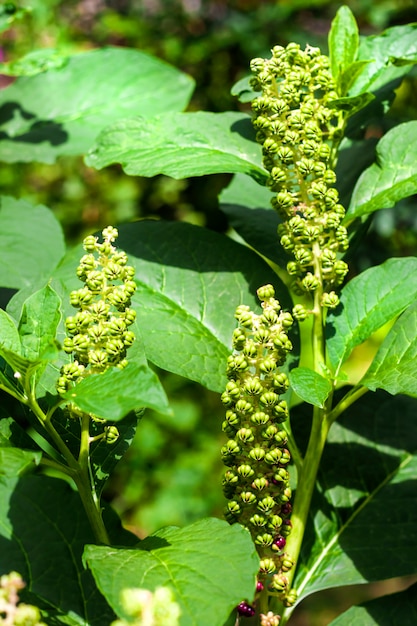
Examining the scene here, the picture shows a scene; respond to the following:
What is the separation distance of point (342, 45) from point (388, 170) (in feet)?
0.65

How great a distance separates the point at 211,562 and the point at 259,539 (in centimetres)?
11

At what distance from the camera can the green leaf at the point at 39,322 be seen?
29.1 inches

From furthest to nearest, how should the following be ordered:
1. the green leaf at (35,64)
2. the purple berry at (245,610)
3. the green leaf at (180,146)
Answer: the green leaf at (35,64), the green leaf at (180,146), the purple berry at (245,610)

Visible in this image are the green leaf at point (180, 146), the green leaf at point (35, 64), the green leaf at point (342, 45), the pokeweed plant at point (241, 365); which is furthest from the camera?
the green leaf at point (35, 64)

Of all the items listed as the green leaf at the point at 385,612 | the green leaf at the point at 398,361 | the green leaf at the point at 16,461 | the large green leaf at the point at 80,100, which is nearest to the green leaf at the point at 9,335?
the green leaf at the point at 16,461

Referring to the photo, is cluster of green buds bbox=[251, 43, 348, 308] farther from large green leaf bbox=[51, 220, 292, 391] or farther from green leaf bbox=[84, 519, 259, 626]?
green leaf bbox=[84, 519, 259, 626]

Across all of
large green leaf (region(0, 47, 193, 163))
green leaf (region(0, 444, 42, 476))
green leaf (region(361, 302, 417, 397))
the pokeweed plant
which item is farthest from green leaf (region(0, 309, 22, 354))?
large green leaf (region(0, 47, 193, 163))

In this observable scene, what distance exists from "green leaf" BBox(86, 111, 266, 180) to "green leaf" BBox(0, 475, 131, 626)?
1.22ft

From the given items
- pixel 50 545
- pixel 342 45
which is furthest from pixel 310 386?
pixel 342 45

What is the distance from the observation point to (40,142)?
142 cm

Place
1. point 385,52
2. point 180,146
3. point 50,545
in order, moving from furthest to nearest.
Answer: point 385,52 < point 180,146 < point 50,545

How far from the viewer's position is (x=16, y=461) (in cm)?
66

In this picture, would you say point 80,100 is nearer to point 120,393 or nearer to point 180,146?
point 180,146

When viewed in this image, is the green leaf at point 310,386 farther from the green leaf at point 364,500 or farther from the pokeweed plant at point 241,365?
the green leaf at point 364,500
